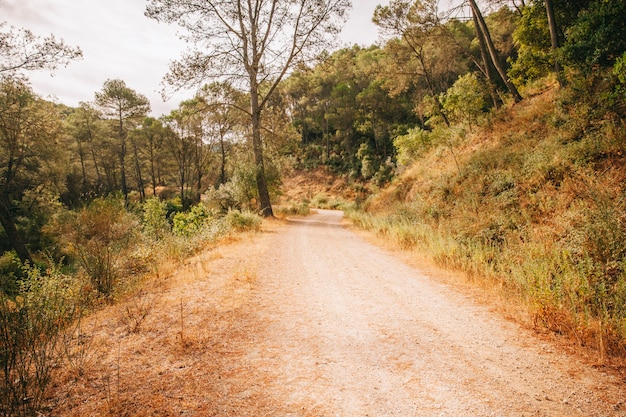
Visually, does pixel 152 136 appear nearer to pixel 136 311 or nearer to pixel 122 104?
pixel 122 104

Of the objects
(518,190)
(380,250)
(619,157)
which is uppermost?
(619,157)

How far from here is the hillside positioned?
11.5 ft

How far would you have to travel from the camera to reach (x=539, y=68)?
1193 cm

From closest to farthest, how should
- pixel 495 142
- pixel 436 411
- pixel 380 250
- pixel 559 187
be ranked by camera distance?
pixel 436 411
pixel 559 187
pixel 380 250
pixel 495 142

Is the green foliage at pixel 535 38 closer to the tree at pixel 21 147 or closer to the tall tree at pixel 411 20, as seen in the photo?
the tall tree at pixel 411 20

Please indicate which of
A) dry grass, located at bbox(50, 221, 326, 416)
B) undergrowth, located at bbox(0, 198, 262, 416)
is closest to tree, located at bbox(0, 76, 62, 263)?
undergrowth, located at bbox(0, 198, 262, 416)

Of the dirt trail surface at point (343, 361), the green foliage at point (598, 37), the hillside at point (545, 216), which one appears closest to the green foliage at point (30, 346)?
the dirt trail surface at point (343, 361)

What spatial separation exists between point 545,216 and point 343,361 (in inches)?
243

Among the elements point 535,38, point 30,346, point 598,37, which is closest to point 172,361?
point 30,346

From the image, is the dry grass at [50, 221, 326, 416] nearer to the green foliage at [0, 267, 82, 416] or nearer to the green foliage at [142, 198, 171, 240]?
the green foliage at [0, 267, 82, 416]

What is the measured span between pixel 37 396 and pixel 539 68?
17.1 meters

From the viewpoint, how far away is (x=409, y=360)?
2.82 metres

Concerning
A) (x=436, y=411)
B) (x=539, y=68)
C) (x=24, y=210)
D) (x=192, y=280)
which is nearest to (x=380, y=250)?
(x=192, y=280)

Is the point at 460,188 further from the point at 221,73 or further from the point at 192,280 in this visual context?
the point at 221,73
